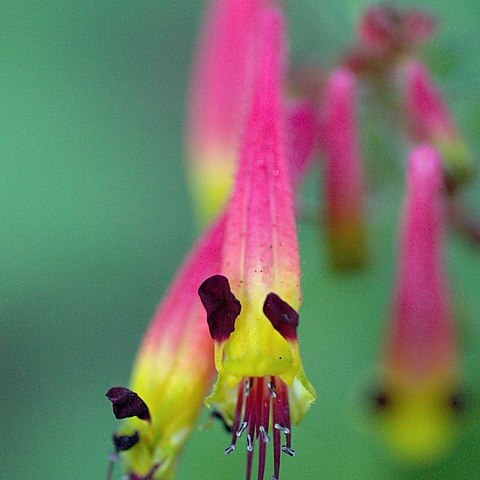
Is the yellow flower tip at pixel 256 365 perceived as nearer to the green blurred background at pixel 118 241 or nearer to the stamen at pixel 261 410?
the stamen at pixel 261 410

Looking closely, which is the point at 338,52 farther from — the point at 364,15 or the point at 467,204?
the point at 467,204

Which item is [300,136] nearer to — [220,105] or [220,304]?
[220,105]

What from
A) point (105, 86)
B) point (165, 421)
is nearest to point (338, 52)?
point (165, 421)

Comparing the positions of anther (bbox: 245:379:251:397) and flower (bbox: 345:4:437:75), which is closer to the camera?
anther (bbox: 245:379:251:397)

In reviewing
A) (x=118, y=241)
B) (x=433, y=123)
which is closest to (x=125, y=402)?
(x=433, y=123)

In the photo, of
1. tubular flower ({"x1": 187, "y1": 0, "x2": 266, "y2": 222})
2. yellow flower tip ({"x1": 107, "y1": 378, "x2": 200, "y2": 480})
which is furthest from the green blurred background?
yellow flower tip ({"x1": 107, "y1": 378, "x2": 200, "y2": 480})

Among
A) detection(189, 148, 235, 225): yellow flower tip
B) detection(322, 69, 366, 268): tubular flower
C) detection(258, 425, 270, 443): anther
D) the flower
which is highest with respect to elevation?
the flower

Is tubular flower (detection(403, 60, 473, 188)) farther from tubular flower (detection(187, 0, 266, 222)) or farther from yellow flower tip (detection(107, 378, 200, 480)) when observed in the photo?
yellow flower tip (detection(107, 378, 200, 480))
